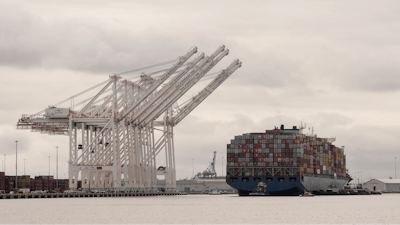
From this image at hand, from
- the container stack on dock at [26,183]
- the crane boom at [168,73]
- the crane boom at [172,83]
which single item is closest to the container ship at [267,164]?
the crane boom at [172,83]

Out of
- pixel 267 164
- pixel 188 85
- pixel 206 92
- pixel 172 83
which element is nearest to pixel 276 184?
pixel 267 164

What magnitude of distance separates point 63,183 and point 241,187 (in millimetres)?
97768

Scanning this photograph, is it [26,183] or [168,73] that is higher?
[168,73]

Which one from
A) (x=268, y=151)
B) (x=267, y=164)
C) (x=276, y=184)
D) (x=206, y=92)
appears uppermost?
(x=206, y=92)

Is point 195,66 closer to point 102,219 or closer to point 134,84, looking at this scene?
point 134,84

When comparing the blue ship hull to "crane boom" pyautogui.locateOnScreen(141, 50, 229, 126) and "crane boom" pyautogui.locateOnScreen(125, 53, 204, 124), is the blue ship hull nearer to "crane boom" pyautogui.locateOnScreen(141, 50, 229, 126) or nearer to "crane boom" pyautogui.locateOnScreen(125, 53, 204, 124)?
"crane boom" pyautogui.locateOnScreen(141, 50, 229, 126)

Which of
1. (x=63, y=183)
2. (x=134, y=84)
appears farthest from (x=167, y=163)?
(x=63, y=183)

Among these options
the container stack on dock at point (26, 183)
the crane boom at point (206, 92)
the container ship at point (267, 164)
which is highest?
the crane boom at point (206, 92)

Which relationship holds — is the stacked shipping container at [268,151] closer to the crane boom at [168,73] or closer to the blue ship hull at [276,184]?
the blue ship hull at [276,184]

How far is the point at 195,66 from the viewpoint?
3676 inches

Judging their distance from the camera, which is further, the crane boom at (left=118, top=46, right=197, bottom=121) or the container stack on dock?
the container stack on dock

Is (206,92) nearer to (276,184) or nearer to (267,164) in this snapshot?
(267,164)

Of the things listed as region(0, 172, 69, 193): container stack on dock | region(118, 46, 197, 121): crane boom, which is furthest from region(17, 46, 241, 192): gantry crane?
region(0, 172, 69, 193): container stack on dock

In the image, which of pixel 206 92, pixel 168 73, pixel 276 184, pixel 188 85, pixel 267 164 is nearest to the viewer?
pixel 168 73
